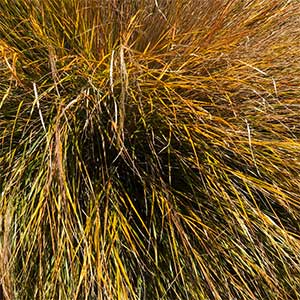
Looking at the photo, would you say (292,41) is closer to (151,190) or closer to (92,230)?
(151,190)

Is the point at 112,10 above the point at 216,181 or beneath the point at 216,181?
above

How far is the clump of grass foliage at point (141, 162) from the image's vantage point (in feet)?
4.44

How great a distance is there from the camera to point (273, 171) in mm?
1421

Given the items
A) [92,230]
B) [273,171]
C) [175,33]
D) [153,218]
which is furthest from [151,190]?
[175,33]

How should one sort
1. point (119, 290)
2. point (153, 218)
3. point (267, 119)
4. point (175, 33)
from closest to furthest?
1. point (119, 290)
2. point (153, 218)
3. point (267, 119)
4. point (175, 33)

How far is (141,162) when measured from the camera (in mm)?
1482

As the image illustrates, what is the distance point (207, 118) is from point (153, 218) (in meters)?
0.28

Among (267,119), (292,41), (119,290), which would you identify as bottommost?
(119,290)

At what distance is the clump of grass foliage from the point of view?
4.44 ft

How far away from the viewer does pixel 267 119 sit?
1.52 meters

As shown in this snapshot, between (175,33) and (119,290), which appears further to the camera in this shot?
(175,33)

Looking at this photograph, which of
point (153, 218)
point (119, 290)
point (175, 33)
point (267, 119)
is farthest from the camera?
point (175, 33)

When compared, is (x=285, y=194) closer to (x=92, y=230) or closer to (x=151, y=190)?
(x=151, y=190)

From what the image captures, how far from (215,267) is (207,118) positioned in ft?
1.18
